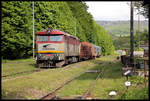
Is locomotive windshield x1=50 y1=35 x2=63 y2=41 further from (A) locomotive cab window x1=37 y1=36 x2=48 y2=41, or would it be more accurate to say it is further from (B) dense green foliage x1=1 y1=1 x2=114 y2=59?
(B) dense green foliage x1=1 y1=1 x2=114 y2=59

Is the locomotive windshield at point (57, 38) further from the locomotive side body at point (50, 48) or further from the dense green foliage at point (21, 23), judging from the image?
the dense green foliage at point (21, 23)

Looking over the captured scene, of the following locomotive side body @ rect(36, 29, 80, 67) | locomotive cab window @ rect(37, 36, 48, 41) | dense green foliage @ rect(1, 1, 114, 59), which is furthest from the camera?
dense green foliage @ rect(1, 1, 114, 59)

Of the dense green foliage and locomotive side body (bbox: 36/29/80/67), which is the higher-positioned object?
the dense green foliage

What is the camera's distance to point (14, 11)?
3434 centimetres

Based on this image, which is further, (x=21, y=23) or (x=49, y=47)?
(x=21, y=23)

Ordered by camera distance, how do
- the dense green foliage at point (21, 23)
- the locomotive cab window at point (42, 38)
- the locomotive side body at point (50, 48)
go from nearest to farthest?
the locomotive side body at point (50, 48), the locomotive cab window at point (42, 38), the dense green foliage at point (21, 23)

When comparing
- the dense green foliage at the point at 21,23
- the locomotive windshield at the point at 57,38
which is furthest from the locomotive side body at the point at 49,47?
the dense green foliage at the point at 21,23

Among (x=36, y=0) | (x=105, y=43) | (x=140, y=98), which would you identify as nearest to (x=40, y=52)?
(x=140, y=98)

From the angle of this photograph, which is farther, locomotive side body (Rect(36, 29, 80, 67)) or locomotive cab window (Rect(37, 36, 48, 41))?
locomotive cab window (Rect(37, 36, 48, 41))

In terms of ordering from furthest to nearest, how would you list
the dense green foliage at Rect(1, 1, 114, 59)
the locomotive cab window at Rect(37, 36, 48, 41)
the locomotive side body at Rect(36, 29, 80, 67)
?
the dense green foliage at Rect(1, 1, 114, 59)
the locomotive cab window at Rect(37, 36, 48, 41)
the locomotive side body at Rect(36, 29, 80, 67)

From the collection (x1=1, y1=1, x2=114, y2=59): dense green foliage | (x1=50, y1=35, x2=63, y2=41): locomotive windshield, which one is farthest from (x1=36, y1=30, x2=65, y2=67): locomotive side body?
(x1=1, y1=1, x2=114, y2=59): dense green foliage

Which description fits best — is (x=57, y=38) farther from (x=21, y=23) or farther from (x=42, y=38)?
(x=21, y=23)

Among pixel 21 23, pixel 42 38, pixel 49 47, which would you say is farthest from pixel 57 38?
pixel 21 23

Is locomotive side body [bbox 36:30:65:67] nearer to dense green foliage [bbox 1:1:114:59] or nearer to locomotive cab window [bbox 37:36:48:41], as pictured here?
locomotive cab window [bbox 37:36:48:41]
